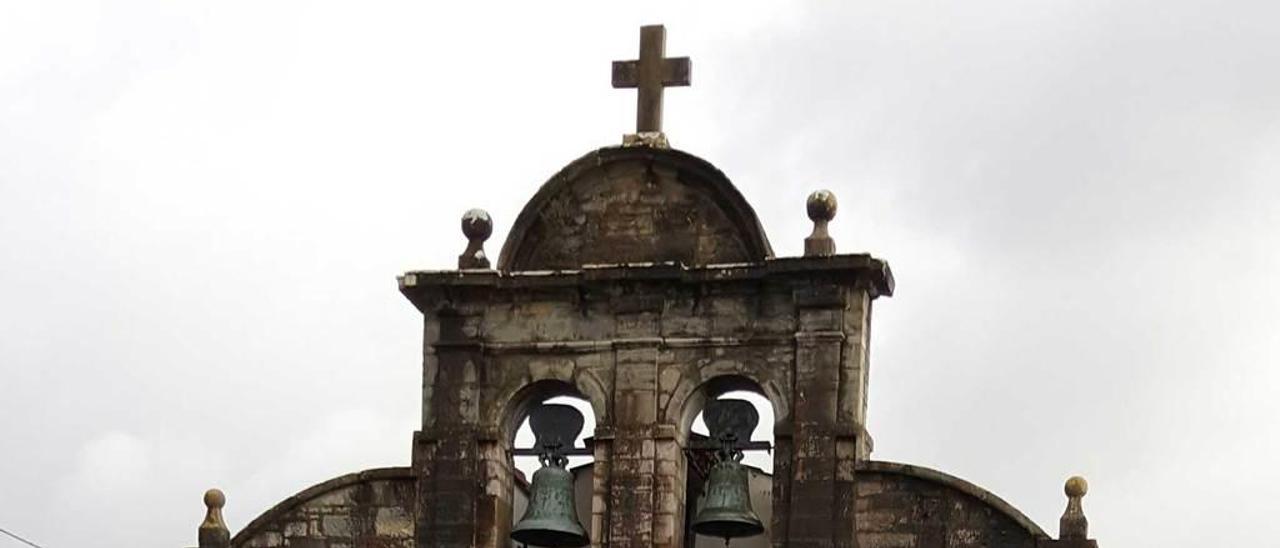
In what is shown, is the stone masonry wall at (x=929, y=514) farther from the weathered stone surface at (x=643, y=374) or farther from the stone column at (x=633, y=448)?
the stone column at (x=633, y=448)

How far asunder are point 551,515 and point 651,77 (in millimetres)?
3864

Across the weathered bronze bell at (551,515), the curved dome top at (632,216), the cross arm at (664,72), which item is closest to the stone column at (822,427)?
the curved dome top at (632,216)

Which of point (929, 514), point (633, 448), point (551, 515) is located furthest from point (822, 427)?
point (551, 515)

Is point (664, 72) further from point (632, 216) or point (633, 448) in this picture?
point (633, 448)

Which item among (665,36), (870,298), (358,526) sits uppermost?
(665,36)

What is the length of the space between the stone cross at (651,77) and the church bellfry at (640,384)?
0.06 ft

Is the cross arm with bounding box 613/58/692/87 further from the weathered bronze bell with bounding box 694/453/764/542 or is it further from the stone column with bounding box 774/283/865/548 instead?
the weathered bronze bell with bounding box 694/453/764/542

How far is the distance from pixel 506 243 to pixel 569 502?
2250 mm

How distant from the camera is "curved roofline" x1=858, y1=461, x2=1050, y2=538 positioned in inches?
1153

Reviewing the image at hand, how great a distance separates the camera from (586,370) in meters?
30.6

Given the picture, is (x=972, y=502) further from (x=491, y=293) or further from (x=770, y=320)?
(x=491, y=293)

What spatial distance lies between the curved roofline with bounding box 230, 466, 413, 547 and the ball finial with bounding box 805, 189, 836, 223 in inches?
157

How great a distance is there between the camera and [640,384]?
30.4 metres

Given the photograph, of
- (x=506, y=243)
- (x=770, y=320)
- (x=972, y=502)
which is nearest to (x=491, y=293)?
(x=506, y=243)
